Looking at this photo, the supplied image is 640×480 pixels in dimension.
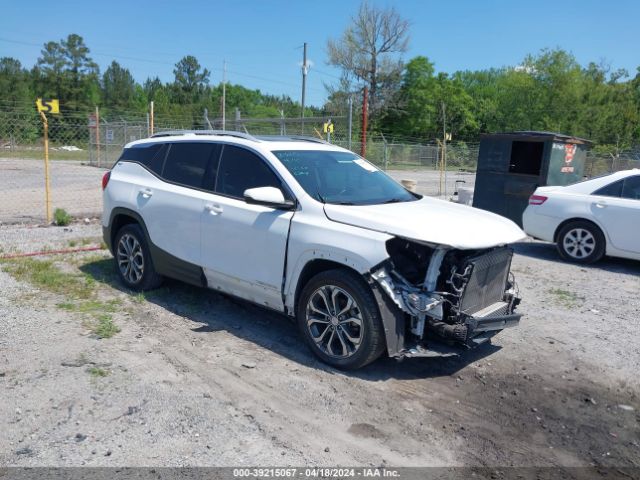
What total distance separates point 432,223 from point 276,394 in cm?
173

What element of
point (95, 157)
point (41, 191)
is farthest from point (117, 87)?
point (41, 191)

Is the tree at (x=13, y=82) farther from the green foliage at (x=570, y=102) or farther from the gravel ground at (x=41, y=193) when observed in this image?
the green foliage at (x=570, y=102)

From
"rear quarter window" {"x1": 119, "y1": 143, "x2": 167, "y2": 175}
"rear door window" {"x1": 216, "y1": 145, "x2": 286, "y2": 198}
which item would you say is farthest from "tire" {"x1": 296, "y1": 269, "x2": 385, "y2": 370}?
"rear quarter window" {"x1": 119, "y1": 143, "x2": 167, "y2": 175}

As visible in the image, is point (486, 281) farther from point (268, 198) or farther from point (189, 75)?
point (189, 75)

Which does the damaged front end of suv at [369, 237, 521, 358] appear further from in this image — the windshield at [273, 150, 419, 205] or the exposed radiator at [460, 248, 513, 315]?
→ the windshield at [273, 150, 419, 205]

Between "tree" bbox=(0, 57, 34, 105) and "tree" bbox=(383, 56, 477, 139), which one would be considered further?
"tree" bbox=(383, 56, 477, 139)

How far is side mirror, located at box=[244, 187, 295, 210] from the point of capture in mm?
4605

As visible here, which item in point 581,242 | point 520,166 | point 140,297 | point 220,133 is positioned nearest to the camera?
point 220,133

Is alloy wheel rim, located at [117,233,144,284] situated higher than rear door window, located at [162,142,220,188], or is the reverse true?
rear door window, located at [162,142,220,188]

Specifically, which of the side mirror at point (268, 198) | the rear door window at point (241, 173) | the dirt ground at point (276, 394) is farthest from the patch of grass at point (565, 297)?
the rear door window at point (241, 173)

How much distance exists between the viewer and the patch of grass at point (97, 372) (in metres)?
4.20

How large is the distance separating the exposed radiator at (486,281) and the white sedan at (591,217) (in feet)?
14.2

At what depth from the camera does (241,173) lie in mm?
5262

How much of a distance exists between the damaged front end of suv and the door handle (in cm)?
174
